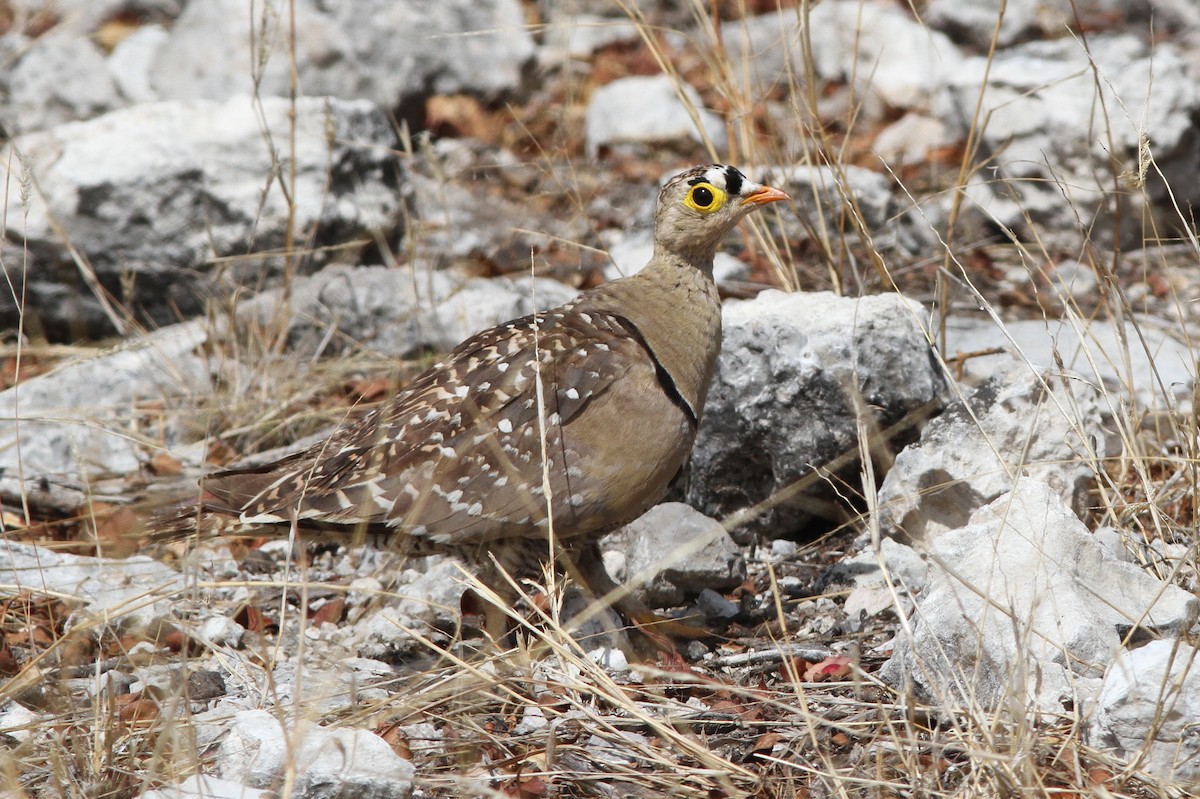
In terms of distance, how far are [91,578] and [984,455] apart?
2.79m

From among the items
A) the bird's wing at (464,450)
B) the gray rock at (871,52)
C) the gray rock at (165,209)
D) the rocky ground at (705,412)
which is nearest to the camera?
the rocky ground at (705,412)

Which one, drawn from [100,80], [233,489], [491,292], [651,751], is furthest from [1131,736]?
[100,80]

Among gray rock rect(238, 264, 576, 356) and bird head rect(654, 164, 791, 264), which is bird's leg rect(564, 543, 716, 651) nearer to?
bird head rect(654, 164, 791, 264)

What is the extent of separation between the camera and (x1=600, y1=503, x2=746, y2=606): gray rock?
4.18 metres

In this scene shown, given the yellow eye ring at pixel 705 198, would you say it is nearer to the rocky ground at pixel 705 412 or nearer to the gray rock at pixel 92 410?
the rocky ground at pixel 705 412

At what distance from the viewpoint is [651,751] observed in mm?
3174

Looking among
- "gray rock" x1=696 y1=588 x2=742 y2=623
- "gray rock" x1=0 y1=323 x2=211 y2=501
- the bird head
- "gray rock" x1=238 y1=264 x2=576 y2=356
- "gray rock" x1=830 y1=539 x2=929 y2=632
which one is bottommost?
"gray rock" x1=696 y1=588 x2=742 y2=623

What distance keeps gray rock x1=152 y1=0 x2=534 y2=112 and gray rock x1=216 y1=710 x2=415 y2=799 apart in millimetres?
5030

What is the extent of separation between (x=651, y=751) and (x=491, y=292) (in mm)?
3116

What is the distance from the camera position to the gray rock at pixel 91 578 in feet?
13.3

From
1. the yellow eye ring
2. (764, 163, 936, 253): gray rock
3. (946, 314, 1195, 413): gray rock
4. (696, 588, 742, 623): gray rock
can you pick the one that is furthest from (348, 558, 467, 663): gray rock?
(764, 163, 936, 253): gray rock

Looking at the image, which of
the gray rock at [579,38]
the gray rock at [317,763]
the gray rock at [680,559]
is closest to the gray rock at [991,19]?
the gray rock at [579,38]

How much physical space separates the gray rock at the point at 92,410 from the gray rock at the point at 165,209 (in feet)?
1.23

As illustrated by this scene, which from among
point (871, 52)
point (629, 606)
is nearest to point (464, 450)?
point (629, 606)
